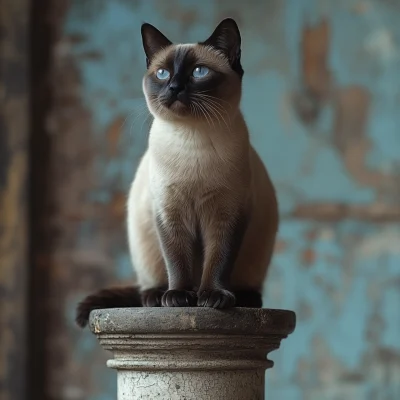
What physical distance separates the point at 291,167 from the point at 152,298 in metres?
3.99

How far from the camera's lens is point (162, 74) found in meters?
2.74

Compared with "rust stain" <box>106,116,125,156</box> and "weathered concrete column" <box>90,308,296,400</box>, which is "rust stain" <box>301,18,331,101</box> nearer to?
"rust stain" <box>106,116,125,156</box>

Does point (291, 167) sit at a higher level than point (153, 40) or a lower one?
higher

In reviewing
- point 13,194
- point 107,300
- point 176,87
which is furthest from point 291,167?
point 176,87

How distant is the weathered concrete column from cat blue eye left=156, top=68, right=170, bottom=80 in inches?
31.1

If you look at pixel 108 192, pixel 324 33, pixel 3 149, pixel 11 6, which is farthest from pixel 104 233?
pixel 324 33

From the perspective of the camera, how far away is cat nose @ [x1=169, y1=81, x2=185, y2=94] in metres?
2.63

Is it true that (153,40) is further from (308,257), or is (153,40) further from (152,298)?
(308,257)

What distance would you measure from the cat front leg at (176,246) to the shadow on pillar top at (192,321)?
18 cm

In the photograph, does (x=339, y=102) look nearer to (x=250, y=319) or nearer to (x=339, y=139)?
(x=339, y=139)

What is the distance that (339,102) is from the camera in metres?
6.75

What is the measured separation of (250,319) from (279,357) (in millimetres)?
4031

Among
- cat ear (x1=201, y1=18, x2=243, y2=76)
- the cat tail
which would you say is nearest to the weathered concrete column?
the cat tail

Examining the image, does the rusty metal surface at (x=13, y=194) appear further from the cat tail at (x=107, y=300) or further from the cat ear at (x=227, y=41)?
the cat ear at (x=227, y=41)
